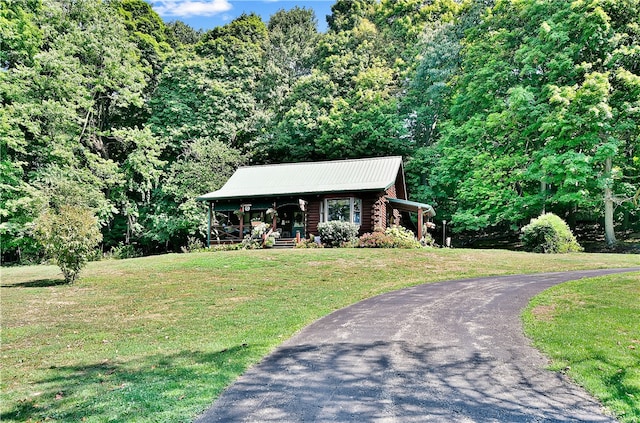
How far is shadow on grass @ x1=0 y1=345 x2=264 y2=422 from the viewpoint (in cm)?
420

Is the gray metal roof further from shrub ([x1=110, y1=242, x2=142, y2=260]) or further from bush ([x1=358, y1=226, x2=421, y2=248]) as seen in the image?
shrub ([x1=110, y1=242, x2=142, y2=260])

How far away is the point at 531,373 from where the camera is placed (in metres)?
5.34

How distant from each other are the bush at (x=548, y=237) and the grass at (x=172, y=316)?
1607 millimetres

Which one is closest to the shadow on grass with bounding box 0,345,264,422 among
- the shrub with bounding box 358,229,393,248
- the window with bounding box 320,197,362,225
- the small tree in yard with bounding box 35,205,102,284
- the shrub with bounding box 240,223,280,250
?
the small tree in yard with bounding box 35,205,102,284

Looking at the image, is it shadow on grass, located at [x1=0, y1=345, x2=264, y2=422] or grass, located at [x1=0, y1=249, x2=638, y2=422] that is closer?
shadow on grass, located at [x1=0, y1=345, x2=264, y2=422]

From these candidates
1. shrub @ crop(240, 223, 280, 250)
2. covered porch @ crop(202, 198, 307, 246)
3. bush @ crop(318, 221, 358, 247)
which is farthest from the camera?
covered porch @ crop(202, 198, 307, 246)

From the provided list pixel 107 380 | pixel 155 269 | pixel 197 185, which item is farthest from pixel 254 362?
pixel 197 185

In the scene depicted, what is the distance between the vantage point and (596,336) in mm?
6695

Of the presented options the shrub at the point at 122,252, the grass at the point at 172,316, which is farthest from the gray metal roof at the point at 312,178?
the shrub at the point at 122,252

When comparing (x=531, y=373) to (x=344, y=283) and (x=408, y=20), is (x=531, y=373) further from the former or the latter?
(x=408, y=20)

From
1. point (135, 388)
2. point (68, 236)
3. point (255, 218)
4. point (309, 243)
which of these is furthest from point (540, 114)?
point (135, 388)

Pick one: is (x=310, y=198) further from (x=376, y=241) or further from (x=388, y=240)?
(x=388, y=240)

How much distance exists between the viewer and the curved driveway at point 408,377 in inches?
167

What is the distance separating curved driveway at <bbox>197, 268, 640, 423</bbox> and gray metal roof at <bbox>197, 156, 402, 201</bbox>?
14.2 m
